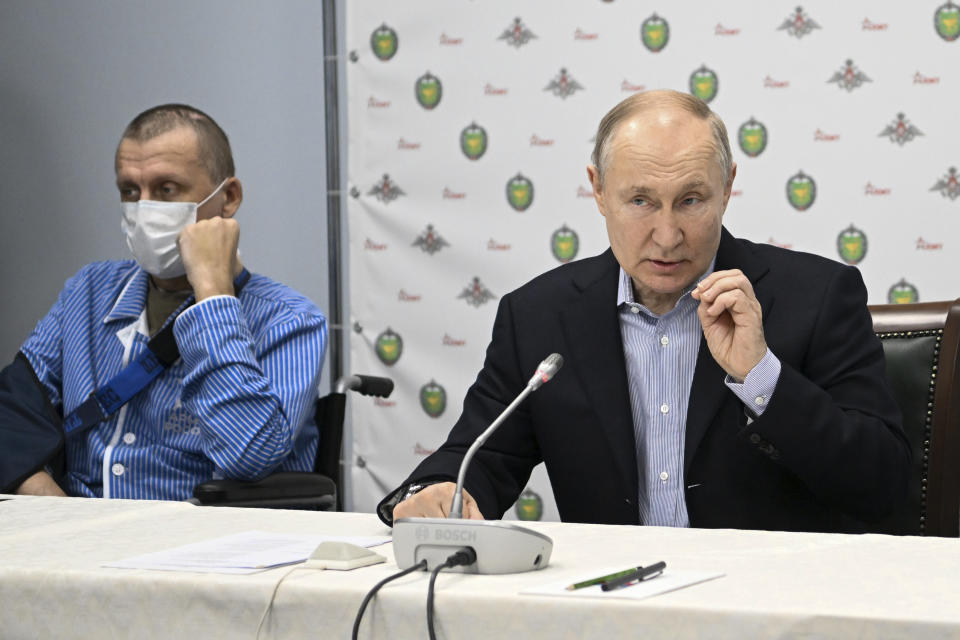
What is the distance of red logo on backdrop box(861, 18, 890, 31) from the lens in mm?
3062

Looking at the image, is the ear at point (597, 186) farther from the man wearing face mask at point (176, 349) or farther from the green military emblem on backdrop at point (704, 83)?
the green military emblem on backdrop at point (704, 83)

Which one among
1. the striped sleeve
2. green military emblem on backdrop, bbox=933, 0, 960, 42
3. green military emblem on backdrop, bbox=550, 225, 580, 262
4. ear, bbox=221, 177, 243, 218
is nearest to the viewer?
the striped sleeve

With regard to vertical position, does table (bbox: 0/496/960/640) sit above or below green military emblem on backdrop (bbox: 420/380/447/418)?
above

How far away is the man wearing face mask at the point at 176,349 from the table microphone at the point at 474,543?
3.25 ft

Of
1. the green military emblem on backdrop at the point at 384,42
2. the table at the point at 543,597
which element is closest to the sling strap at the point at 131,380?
the table at the point at 543,597

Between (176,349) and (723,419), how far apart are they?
1.13m

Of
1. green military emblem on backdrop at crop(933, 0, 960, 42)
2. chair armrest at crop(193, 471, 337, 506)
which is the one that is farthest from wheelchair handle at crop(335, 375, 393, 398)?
green military emblem on backdrop at crop(933, 0, 960, 42)

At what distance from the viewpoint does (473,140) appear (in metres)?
3.42

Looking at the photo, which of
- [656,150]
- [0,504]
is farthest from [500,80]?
[0,504]

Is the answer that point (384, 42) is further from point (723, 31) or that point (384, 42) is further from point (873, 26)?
point (873, 26)

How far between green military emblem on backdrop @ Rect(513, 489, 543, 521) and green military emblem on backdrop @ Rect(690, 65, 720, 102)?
1306 millimetres

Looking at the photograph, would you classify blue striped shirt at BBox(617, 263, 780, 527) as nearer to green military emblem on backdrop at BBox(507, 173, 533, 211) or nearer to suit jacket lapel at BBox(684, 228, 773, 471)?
suit jacket lapel at BBox(684, 228, 773, 471)

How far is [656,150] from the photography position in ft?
6.09

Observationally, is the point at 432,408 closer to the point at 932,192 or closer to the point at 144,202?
the point at 144,202
